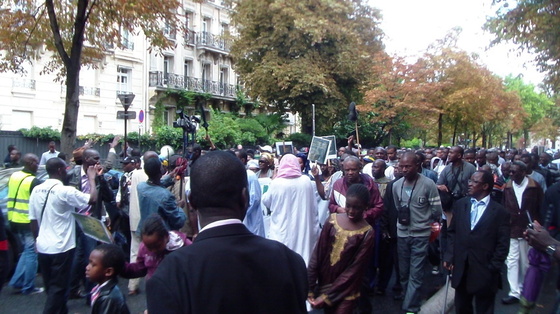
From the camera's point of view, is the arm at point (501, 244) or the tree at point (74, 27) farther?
the tree at point (74, 27)

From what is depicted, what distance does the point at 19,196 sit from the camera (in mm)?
6926

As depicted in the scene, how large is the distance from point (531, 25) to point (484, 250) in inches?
356

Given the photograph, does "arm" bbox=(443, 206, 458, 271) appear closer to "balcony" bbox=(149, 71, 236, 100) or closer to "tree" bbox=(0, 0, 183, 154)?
"tree" bbox=(0, 0, 183, 154)

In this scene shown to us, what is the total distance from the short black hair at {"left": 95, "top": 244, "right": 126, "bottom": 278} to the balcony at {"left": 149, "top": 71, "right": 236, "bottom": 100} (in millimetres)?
31463

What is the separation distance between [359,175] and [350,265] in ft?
6.61

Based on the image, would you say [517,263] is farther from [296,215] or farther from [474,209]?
[296,215]

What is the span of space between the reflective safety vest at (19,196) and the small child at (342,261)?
4.13 m

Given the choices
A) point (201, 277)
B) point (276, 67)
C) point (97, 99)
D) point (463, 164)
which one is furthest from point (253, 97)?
point (201, 277)

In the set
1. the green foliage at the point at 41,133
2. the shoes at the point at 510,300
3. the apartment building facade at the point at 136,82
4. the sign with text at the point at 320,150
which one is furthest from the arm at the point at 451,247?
the green foliage at the point at 41,133

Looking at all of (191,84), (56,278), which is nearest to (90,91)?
(191,84)

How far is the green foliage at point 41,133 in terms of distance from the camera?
2514 centimetres

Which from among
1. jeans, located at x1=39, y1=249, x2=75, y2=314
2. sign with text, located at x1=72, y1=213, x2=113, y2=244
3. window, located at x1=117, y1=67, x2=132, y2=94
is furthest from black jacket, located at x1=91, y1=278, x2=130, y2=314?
window, located at x1=117, y1=67, x2=132, y2=94

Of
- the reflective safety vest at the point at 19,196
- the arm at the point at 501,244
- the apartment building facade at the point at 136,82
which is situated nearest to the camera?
the arm at the point at 501,244

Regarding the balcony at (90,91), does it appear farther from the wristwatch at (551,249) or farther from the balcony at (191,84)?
the wristwatch at (551,249)
